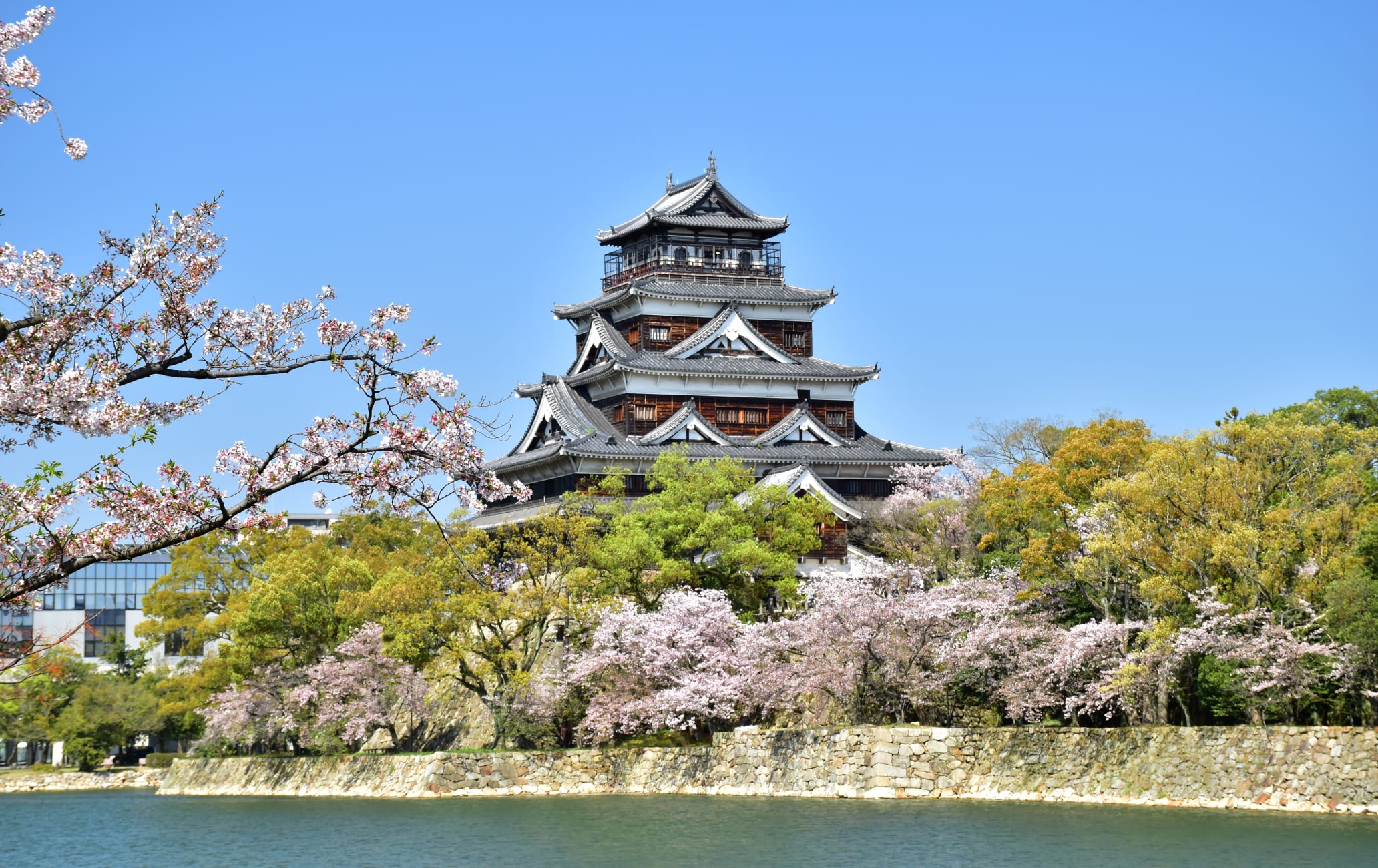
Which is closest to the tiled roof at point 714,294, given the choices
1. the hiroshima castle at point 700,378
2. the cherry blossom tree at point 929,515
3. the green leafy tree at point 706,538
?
the hiroshima castle at point 700,378

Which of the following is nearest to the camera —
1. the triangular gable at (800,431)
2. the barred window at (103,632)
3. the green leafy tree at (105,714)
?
the triangular gable at (800,431)

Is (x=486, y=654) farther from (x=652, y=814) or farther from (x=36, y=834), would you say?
(x=36, y=834)

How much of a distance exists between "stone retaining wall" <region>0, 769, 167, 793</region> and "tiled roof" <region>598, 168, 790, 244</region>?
78.3ft

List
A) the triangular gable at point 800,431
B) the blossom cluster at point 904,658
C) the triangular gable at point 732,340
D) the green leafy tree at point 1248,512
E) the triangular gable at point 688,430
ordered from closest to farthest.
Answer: the green leafy tree at point 1248,512, the blossom cluster at point 904,658, the triangular gable at point 688,430, the triangular gable at point 800,431, the triangular gable at point 732,340

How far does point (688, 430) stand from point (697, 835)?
77.9ft

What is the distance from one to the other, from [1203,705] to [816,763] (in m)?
7.77

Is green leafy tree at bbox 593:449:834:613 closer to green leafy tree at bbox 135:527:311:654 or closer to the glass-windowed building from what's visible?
green leafy tree at bbox 135:527:311:654

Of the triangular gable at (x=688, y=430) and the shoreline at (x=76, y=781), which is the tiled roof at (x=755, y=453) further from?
the shoreline at (x=76, y=781)

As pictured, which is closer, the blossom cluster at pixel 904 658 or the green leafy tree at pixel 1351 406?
the blossom cluster at pixel 904 658

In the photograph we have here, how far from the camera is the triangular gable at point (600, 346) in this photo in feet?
170

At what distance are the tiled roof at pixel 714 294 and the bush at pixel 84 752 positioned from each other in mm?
22057

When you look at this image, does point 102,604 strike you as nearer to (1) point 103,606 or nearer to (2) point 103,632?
(2) point 103,632

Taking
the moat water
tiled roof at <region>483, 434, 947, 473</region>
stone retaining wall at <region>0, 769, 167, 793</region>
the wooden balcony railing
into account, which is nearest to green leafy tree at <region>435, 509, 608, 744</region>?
the moat water

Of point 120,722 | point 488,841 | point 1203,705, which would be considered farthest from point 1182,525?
point 120,722
